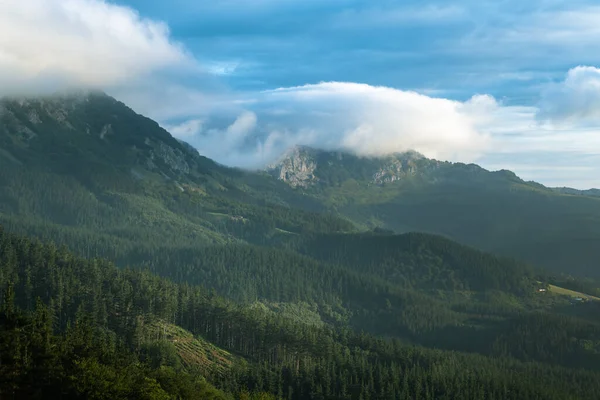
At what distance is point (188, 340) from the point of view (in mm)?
182375


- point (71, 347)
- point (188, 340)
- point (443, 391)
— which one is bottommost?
point (443, 391)

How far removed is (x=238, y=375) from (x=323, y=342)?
42.7 meters

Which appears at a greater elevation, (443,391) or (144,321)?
(144,321)

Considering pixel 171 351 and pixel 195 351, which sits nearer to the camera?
pixel 171 351

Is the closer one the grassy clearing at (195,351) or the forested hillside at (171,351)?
the forested hillside at (171,351)

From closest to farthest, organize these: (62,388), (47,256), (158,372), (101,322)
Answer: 1. (62,388)
2. (158,372)
3. (101,322)
4. (47,256)

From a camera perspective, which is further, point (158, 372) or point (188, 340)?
point (188, 340)

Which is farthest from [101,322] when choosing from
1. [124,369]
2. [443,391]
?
[443,391]

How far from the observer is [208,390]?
12644 centimetres

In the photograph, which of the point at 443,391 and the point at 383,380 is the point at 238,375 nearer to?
the point at 383,380

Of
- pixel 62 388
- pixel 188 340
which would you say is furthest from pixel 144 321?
pixel 62 388

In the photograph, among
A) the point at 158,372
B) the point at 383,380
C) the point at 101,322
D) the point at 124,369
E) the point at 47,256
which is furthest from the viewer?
the point at 47,256

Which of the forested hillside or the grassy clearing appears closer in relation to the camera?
the forested hillside

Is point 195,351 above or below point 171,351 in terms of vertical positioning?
below
